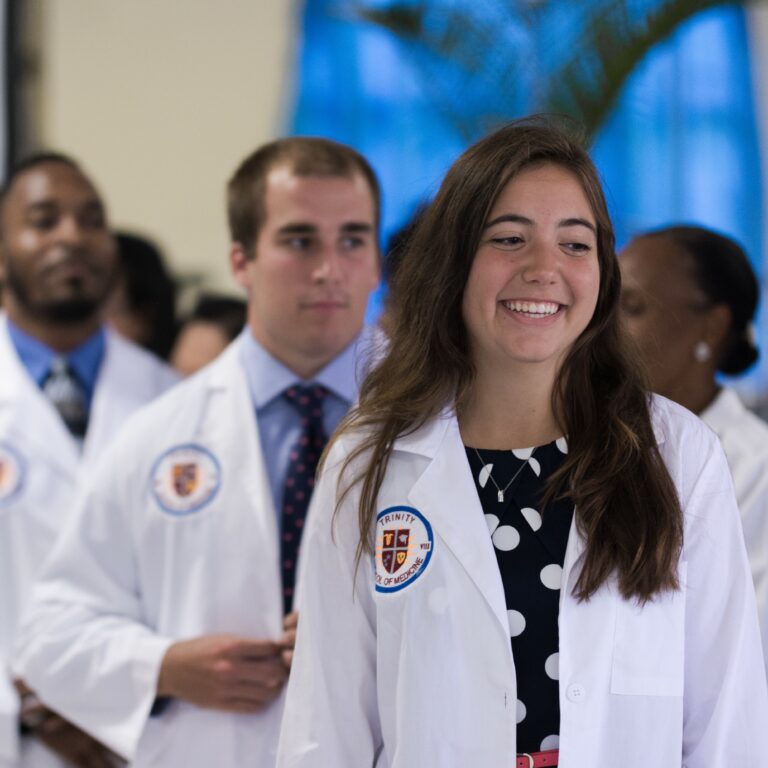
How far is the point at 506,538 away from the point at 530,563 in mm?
44

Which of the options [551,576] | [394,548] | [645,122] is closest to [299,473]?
[394,548]

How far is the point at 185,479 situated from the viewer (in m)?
2.05

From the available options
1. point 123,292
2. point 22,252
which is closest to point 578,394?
point 22,252

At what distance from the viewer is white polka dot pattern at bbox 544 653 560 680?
146cm

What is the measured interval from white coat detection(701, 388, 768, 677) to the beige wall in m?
3.29

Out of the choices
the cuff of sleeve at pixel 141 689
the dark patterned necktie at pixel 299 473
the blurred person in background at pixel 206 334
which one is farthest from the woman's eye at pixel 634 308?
the blurred person in background at pixel 206 334

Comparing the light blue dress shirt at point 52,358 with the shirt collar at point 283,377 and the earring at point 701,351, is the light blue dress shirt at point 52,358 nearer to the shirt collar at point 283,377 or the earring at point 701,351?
the shirt collar at point 283,377

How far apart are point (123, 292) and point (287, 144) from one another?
1562 mm

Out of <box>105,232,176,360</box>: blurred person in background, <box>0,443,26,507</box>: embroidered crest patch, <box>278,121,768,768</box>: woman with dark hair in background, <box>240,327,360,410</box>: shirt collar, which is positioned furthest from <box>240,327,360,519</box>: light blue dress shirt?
<box>105,232,176,360</box>: blurred person in background

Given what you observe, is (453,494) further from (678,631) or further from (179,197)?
(179,197)

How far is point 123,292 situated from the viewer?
11.8 feet

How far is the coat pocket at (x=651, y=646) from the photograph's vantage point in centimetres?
145

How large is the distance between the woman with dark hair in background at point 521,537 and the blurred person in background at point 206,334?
1761 millimetres

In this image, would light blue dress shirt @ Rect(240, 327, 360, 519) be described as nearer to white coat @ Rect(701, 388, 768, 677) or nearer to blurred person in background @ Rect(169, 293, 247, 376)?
white coat @ Rect(701, 388, 768, 677)
